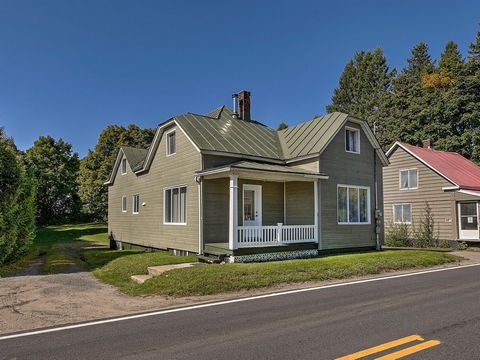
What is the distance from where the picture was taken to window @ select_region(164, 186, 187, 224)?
16.4 metres

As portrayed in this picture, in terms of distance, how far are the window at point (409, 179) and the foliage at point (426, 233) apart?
159 centimetres

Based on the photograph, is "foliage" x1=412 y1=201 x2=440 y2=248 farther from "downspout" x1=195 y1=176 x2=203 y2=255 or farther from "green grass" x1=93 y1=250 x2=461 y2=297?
"downspout" x1=195 y1=176 x2=203 y2=255

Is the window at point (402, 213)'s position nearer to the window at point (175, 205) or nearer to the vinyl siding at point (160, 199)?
the window at point (175, 205)

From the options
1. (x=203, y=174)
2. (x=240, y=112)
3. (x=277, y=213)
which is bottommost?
(x=277, y=213)

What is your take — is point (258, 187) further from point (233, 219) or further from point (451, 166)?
point (451, 166)

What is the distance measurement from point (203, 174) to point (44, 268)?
6535 mm

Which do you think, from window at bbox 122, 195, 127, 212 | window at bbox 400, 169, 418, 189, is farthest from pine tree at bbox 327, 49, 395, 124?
window at bbox 122, 195, 127, 212

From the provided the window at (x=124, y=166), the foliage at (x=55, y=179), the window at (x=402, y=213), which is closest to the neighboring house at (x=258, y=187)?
the window at (x=124, y=166)

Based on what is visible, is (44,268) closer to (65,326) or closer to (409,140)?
(65,326)

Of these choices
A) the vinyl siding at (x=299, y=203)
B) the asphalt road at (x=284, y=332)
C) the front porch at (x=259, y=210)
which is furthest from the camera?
the vinyl siding at (x=299, y=203)

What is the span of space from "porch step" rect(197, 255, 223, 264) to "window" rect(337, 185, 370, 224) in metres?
6.16

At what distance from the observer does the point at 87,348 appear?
5309 millimetres

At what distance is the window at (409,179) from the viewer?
25172mm

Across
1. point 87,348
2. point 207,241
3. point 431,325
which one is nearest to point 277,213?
point 207,241
